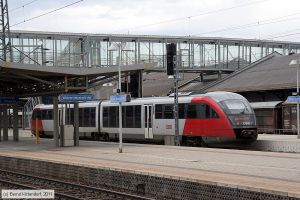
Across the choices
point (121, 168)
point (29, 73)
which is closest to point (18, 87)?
point (29, 73)

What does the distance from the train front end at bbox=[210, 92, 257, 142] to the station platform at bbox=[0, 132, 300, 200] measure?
171 inches

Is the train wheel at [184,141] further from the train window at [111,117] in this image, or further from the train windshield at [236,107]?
the train window at [111,117]

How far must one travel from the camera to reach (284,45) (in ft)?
224

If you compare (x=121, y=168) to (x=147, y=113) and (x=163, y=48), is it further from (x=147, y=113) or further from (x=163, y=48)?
(x=163, y=48)

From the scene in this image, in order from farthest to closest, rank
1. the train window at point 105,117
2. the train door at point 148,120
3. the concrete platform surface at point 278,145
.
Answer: the train window at point 105,117, the train door at point 148,120, the concrete platform surface at point 278,145

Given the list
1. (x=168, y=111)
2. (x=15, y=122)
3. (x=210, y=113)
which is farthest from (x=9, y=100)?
(x=210, y=113)

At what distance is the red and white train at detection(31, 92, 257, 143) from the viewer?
2497cm

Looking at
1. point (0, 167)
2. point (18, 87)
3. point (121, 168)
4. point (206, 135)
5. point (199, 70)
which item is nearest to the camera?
point (121, 168)

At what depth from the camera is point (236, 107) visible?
25.4 meters

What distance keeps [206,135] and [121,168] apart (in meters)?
11.1

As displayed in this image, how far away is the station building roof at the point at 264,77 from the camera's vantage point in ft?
129

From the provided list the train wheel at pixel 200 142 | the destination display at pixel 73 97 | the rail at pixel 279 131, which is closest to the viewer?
the destination display at pixel 73 97

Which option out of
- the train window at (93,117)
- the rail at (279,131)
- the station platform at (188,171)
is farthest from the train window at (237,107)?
the train window at (93,117)

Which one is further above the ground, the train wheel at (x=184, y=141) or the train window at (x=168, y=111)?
the train window at (x=168, y=111)
